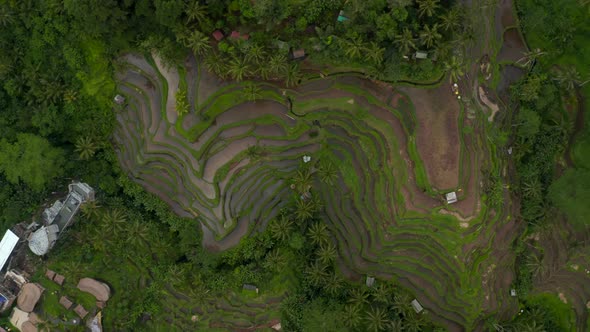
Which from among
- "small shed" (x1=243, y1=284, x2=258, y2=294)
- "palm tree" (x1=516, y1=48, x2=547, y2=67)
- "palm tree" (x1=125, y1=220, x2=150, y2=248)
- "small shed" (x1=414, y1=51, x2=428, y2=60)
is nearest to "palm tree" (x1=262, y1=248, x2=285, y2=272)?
"small shed" (x1=243, y1=284, x2=258, y2=294)

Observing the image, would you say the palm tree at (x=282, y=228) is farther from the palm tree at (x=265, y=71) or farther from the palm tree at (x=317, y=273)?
the palm tree at (x=265, y=71)

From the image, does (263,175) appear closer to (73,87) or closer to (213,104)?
(213,104)

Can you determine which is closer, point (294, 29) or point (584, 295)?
point (294, 29)

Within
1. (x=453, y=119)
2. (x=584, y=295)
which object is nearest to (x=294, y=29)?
(x=453, y=119)

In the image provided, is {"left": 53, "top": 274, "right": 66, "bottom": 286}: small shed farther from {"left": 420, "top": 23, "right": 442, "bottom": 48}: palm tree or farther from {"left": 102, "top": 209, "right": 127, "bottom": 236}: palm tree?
{"left": 420, "top": 23, "right": 442, "bottom": 48}: palm tree

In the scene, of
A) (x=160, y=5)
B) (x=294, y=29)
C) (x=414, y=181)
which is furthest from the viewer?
(x=414, y=181)

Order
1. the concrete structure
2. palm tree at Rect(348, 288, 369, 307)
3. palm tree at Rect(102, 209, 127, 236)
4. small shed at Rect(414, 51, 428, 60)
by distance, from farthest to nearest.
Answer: palm tree at Rect(102, 209, 127, 236)
the concrete structure
palm tree at Rect(348, 288, 369, 307)
small shed at Rect(414, 51, 428, 60)
